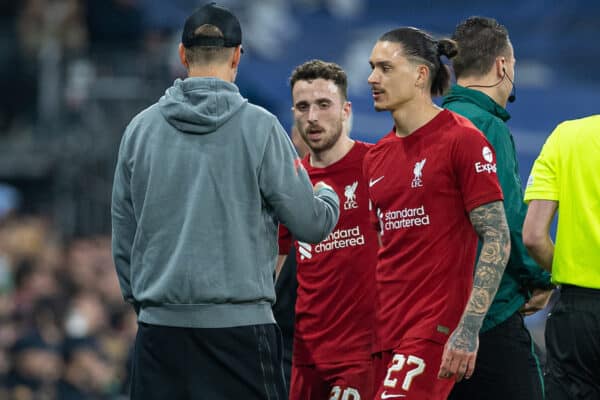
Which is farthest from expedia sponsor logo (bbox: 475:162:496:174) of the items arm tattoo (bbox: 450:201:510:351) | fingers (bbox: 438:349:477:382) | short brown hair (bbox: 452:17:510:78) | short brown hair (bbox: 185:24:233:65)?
short brown hair (bbox: 185:24:233:65)

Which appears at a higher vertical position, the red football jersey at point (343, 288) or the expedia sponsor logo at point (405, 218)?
the expedia sponsor logo at point (405, 218)

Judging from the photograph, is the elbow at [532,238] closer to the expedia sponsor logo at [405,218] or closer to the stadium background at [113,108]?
the expedia sponsor logo at [405,218]

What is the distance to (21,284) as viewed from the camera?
51.1 feet

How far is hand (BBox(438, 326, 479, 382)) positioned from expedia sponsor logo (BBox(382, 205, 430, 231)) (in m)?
0.56

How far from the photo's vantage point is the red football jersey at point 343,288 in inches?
263

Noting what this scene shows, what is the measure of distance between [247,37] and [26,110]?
767 centimetres

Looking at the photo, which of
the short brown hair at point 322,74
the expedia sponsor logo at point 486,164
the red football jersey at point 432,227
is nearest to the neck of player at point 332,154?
the short brown hair at point 322,74

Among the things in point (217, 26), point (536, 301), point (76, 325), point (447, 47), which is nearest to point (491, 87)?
point (447, 47)

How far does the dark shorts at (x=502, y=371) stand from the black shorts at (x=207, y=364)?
3.68 feet

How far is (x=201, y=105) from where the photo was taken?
206 inches

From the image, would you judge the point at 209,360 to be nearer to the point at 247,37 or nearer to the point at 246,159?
the point at 246,159

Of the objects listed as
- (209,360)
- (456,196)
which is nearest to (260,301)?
(209,360)

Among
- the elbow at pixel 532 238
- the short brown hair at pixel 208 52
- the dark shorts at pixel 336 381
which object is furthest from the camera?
the dark shorts at pixel 336 381

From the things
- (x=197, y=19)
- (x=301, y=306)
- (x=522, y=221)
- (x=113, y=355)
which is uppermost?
(x=197, y=19)
